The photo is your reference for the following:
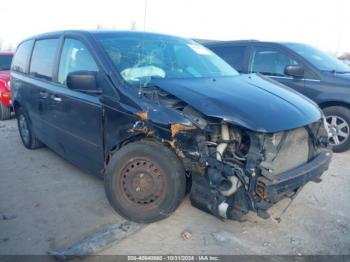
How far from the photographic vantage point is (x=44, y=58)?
447 centimetres

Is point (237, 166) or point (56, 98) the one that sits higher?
point (56, 98)

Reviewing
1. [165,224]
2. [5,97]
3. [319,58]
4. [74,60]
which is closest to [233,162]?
[165,224]

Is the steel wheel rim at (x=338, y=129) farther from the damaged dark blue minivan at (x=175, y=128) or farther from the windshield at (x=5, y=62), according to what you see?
the windshield at (x=5, y=62)

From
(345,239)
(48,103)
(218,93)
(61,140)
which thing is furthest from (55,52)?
(345,239)

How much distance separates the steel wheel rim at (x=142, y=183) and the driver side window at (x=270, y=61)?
3.82 m

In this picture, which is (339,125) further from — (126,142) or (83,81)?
(83,81)

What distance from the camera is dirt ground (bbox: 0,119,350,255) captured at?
2.78 meters

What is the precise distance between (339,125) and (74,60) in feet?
13.7

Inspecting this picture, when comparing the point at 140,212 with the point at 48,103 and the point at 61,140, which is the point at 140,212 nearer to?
the point at 61,140

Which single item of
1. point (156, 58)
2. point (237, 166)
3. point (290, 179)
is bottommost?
point (290, 179)

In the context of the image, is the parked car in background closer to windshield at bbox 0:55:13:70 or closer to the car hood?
the car hood

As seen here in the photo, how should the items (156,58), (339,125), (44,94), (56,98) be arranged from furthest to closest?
(339,125), (44,94), (56,98), (156,58)

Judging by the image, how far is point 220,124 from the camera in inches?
107

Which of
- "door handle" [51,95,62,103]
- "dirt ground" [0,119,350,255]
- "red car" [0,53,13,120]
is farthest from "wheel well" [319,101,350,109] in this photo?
"red car" [0,53,13,120]
